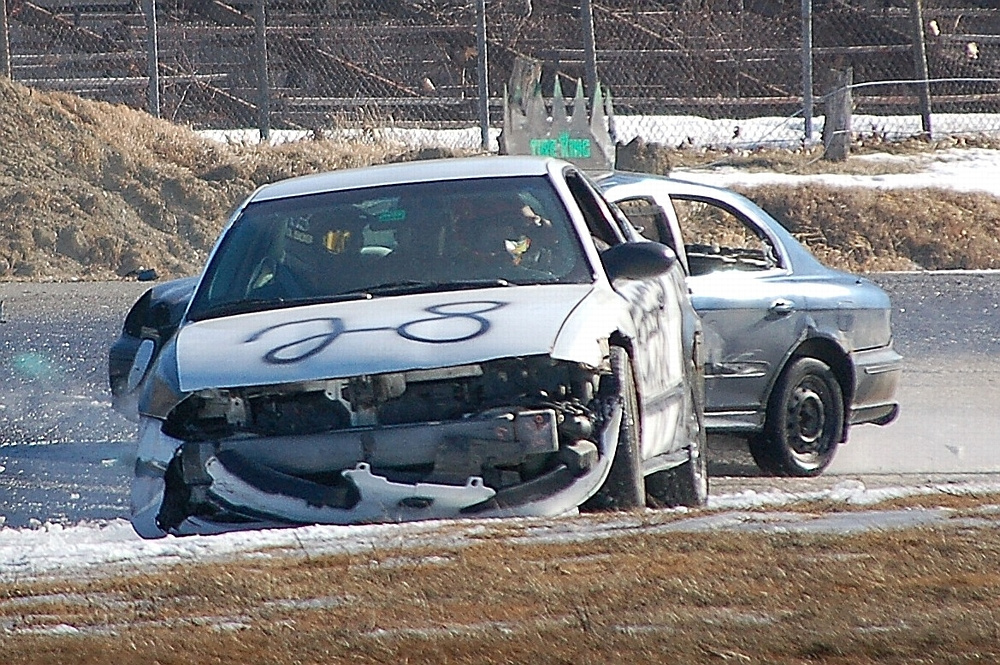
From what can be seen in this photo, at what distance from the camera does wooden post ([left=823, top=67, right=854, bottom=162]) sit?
2142 centimetres

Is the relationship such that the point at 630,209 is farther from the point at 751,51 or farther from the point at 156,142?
the point at 751,51

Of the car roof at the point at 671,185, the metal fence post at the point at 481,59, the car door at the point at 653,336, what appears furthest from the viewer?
the metal fence post at the point at 481,59

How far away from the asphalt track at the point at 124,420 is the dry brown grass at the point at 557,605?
3.04 meters

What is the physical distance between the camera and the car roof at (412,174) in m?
7.24

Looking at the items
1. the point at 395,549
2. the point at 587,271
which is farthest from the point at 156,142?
the point at 395,549

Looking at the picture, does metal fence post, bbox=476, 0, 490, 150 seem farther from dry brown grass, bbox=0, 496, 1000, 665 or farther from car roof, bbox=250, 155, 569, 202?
dry brown grass, bbox=0, 496, 1000, 665

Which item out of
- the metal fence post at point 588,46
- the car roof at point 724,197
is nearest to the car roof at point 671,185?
the car roof at point 724,197

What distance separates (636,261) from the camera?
21.8 feet

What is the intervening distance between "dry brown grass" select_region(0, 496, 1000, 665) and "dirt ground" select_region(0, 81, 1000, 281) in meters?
13.0

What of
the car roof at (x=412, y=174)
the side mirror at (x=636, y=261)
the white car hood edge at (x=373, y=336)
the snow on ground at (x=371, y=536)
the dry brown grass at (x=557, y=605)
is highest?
the car roof at (x=412, y=174)

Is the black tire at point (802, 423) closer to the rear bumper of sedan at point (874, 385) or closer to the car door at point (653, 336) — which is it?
the rear bumper of sedan at point (874, 385)

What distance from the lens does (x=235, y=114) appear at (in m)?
24.4

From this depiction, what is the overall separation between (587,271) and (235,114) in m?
18.4

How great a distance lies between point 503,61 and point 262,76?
304 inches
